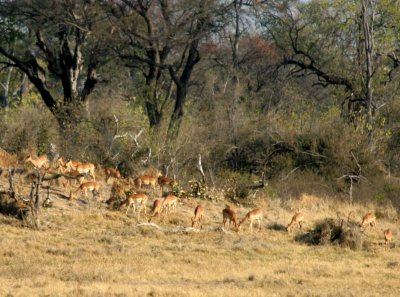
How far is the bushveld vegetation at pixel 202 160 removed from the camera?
15289 millimetres

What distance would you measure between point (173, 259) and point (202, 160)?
1247 cm

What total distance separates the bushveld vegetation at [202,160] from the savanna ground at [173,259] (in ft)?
0.19

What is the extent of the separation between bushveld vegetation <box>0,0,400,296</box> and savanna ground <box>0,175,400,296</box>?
59 mm

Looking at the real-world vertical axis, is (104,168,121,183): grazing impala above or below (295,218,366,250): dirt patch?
above

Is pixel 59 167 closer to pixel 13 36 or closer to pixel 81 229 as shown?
pixel 81 229

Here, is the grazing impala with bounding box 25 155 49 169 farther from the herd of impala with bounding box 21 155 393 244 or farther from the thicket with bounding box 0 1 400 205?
the thicket with bounding box 0 1 400 205

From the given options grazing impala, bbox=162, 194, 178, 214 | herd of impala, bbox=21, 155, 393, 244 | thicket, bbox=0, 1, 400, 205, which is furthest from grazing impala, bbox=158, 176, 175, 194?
grazing impala, bbox=162, 194, 178, 214

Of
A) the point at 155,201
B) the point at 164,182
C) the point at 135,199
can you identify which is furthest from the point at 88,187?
the point at 164,182

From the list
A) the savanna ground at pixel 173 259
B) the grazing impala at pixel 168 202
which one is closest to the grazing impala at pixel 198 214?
the savanna ground at pixel 173 259

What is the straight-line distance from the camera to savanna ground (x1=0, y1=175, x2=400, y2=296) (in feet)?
44.5

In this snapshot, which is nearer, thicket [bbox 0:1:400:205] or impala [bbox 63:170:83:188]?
impala [bbox 63:170:83:188]

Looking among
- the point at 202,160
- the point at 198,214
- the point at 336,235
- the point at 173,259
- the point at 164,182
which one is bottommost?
the point at 173,259

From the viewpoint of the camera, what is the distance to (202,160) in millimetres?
28500

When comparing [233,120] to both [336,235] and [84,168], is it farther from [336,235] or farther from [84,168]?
[336,235]
